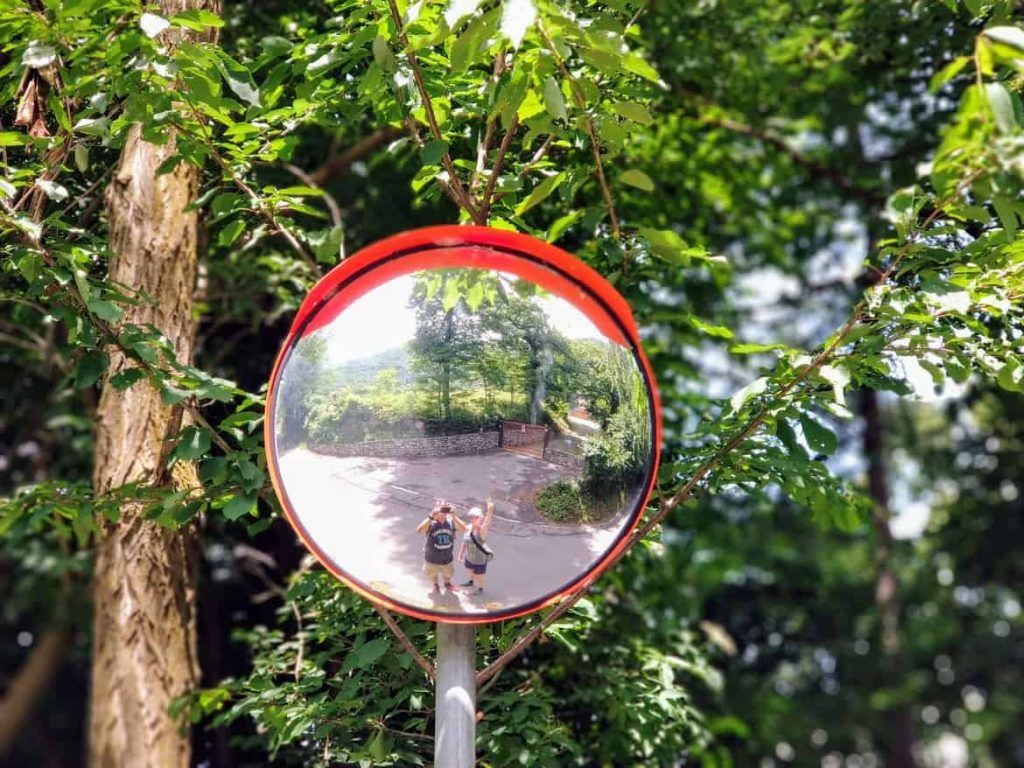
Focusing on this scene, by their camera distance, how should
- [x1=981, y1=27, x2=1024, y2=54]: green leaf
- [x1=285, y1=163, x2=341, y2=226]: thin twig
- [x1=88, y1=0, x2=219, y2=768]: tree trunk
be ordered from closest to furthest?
[x1=981, y1=27, x2=1024, y2=54]: green leaf → [x1=88, y1=0, x2=219, y2=768]: tree trunk → [x1=285, y1=163, x2=341, y2=226]: thin twig

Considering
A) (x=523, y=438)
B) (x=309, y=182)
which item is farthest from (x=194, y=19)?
(x=309, y=182)

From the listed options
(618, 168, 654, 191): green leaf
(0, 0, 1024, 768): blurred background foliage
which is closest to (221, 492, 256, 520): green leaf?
(0, 0, 1024, 768): blurred background foliage

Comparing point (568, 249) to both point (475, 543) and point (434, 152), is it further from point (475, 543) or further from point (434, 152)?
point (475, 543)

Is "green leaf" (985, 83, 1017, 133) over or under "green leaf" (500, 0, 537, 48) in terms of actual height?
under

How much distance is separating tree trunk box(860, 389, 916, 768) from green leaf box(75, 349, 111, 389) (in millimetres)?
9246

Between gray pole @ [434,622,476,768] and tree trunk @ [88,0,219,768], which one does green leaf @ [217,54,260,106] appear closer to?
tree trunk @ [88,0,219,768]

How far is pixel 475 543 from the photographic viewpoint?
2330mm

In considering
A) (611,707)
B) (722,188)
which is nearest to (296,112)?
(611,707)

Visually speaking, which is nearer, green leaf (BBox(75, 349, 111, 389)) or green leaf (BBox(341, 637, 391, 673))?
green leaf (BBox(75, 349, 111, 389))

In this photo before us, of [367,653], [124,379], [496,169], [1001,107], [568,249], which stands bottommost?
[367,653]

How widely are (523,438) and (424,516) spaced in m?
0.30

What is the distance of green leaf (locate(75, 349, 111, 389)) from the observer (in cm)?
254

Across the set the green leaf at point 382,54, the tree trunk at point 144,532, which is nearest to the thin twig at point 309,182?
the tree trunk at point 144,532

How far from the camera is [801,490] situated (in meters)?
2.94
